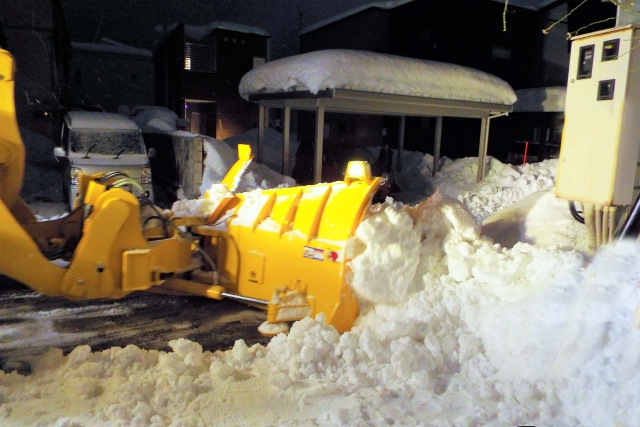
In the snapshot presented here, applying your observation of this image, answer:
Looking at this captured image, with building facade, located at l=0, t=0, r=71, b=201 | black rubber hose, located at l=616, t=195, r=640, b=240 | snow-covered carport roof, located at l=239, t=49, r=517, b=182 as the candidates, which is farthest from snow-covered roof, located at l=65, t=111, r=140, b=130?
black rubber hose, located at l=616, t=195, r=640, b=240

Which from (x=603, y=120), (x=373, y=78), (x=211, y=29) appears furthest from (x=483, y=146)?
(x=211, y=29)

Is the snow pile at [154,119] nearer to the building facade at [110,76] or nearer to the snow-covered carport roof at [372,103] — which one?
the snow-covered carport roof at [372,103]

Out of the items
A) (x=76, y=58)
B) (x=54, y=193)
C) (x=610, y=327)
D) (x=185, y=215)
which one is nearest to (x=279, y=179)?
(x=54, y=193)

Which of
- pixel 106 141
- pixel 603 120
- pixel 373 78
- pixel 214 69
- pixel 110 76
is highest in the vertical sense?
pixel 214 69

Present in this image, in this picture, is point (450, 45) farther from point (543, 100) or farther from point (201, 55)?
point (201, 55)

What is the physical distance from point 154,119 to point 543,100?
11.8 m

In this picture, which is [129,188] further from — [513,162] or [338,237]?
[513,162]

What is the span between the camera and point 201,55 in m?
21.2

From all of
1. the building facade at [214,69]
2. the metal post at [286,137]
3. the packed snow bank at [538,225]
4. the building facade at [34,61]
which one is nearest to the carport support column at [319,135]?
the metal post at [286,137]

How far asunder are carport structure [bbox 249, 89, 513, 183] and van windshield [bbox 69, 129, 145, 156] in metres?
3.00

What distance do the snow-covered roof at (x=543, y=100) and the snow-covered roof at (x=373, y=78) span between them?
306 centimetres

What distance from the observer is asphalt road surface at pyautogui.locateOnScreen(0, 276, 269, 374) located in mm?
4129

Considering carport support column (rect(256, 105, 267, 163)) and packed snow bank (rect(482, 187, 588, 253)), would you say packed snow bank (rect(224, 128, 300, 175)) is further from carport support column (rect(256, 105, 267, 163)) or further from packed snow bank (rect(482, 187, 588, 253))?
packed snow bank (rect(482, 187, 588, 253))

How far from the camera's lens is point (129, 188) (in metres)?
4.73
